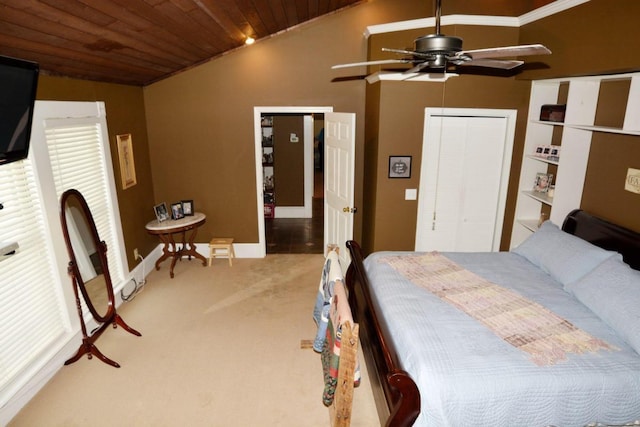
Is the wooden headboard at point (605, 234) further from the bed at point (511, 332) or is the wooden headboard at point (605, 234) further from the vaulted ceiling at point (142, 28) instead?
the vaulted ceiling at point (142, 28)

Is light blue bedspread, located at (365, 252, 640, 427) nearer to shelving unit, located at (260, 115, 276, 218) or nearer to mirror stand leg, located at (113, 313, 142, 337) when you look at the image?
mirror stand leg, located at (113, 313, 142, 337)

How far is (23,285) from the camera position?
2877 millimetres

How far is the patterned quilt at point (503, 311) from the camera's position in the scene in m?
2.21

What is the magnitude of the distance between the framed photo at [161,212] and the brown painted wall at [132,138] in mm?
176

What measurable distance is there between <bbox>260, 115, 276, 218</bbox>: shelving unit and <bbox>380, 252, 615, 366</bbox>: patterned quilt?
4496mm

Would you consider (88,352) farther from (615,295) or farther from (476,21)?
(476,21)

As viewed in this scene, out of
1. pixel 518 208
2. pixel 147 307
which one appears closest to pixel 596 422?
pixel 518 208

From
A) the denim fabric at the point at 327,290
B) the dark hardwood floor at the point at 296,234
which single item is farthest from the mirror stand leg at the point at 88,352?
the dark hardwood floor at the point at 296,234

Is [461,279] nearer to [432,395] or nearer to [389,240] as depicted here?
[432,395]

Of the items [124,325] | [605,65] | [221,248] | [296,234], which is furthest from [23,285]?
[605,65]

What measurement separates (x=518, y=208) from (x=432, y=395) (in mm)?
3106

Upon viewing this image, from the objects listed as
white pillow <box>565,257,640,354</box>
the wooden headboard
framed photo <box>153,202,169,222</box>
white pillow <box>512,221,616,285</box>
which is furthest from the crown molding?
framed photo <box>153,202,169,222</box>

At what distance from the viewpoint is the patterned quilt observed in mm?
2207

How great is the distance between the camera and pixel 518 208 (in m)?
4.36
